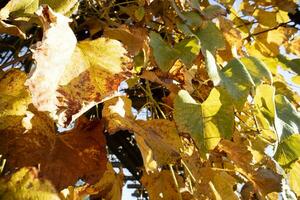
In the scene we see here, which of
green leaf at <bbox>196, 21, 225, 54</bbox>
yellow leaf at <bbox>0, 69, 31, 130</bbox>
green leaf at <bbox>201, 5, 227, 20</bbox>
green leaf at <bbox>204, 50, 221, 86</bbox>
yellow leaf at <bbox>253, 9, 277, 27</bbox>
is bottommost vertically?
yellow leaf at <bbox>253, 9, 277, 27</bbox>

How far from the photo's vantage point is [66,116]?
405mm

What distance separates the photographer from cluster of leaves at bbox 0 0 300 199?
0.42m

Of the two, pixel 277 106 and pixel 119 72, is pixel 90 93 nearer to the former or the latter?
pixel 119 72

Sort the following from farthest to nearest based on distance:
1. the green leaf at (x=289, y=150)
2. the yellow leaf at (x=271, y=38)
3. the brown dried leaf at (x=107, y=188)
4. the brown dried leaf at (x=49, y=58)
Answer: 1. the yellow leaf at (x=271, y=38)
2. the brown dried leaf at (x=107, y=188)
3. the green leaf at (x=289, y=150)
4. the brown dried leaf at (x=49, y=58)

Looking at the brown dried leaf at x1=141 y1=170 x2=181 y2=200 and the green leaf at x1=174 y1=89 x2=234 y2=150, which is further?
the brown dried leaf at x1=141 y1=170 x2=181 y2=200

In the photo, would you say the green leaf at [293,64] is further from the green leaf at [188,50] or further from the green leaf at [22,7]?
the green leaf at [22,7]

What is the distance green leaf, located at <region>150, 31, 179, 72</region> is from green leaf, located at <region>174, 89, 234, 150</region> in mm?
57

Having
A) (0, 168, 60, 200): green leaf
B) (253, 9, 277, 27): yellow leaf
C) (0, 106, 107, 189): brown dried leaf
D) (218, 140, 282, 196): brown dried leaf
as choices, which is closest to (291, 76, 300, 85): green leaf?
(253, 9, 277, 27): yellow leaf

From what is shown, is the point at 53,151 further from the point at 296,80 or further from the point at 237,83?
the point at 296,80

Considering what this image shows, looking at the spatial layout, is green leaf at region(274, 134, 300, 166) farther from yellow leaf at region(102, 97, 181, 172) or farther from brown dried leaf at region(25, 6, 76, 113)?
brown dried leaf at region(25, 6, 76, 113)

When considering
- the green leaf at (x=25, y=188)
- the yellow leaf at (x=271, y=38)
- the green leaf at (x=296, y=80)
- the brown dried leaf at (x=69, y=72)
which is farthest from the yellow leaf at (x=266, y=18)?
the green leaf at (x=25, y=188)

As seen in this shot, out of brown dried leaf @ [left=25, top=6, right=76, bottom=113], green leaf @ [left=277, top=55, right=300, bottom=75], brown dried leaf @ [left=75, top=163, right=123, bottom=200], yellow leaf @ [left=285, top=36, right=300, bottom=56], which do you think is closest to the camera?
brown dried leaf @ [left=25, top=6, right=76, bottom=113]

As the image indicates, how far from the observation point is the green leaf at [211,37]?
636 millimetres

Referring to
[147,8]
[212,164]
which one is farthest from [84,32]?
[212,164]
